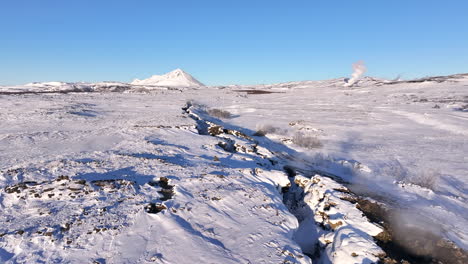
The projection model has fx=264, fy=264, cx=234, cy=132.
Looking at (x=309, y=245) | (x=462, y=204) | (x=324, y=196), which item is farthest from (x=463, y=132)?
(x=309, y=245)

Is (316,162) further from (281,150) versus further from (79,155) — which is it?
(79,155)

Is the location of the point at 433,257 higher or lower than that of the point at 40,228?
lower

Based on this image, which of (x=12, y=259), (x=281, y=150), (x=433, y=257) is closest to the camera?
(x=12, y=259)

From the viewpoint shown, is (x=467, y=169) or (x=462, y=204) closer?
(x=462, y=204)

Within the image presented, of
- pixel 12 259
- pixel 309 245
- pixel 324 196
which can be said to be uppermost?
pixel 12 259

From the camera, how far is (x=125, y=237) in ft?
27.9

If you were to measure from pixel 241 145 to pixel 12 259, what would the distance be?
1527 cm

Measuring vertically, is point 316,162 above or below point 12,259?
below

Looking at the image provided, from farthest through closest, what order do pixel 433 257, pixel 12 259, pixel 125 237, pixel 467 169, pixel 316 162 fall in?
pixel 316 162, pixel 467 169, pixel 433 257, pixel 125 237, pixel 12 259

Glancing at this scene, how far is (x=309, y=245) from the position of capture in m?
10.8

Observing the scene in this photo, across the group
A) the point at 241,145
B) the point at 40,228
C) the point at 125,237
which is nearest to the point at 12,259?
the point at 40,228

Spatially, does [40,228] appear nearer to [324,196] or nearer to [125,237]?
[125,237]

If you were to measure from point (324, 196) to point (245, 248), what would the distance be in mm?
6318

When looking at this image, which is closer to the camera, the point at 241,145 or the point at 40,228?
the point at 40,228
